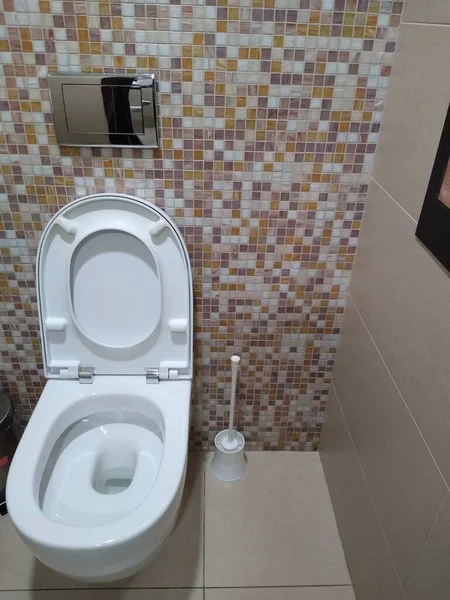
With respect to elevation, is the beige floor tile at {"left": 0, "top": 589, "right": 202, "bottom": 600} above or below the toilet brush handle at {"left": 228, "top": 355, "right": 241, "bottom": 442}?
below

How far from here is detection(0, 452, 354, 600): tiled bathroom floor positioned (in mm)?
1297

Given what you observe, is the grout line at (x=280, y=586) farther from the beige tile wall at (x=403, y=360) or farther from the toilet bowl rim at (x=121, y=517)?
the toilet bowl rim at (x=121, y=517)

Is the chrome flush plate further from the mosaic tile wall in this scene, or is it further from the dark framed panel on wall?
the dark framed panel on wall

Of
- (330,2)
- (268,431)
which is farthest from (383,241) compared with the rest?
(268,431)

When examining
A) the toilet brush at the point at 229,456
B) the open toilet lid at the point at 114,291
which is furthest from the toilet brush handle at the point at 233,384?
the open toilet lid at the point at 114,291

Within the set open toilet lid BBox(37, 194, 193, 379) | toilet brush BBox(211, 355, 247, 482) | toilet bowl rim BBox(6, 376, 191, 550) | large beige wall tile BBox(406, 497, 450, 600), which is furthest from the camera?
toilet brush BBox(211, 355, 247, 482)

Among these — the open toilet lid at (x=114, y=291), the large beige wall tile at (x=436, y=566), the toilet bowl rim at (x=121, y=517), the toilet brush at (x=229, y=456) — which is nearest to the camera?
the large beige wall tile at (x=436, y=566)

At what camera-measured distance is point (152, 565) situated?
1.35 meters

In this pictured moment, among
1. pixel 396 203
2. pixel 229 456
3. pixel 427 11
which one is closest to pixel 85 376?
pixel 229 456

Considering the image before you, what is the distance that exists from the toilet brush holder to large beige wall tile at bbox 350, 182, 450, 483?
2.02 ft

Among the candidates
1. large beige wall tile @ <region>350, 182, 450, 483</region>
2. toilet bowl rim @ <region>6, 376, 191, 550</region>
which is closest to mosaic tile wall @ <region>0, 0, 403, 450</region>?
large beige wall tile @ <region>350, 182, 450, 483</region>

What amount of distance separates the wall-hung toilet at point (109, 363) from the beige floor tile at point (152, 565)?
23cm

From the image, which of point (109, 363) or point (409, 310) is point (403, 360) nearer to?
point (409, 310)

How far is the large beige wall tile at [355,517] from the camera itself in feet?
3.68
